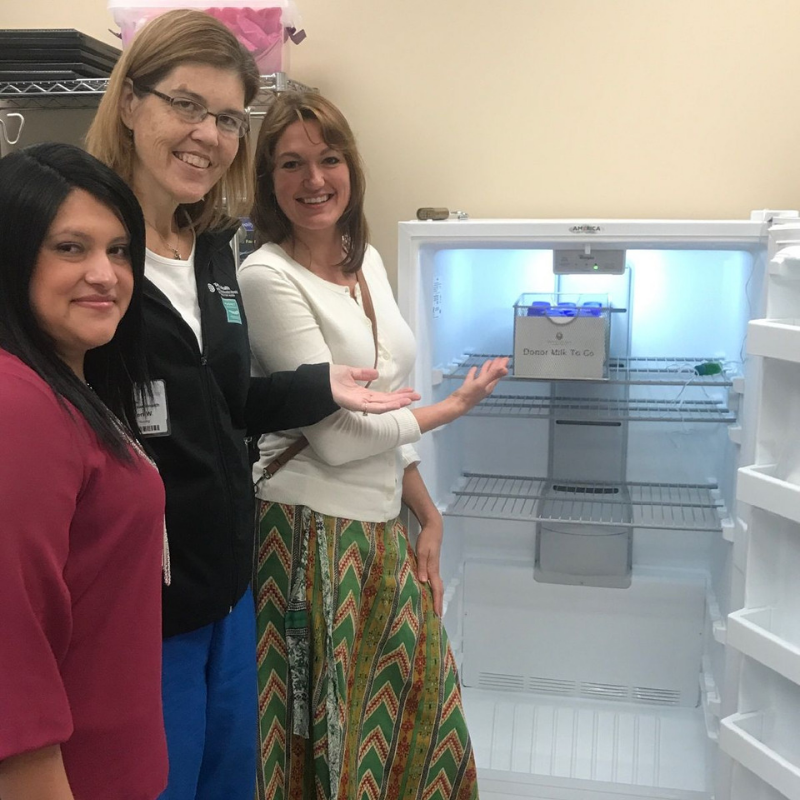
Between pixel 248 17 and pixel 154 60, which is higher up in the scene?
pixel 248 17

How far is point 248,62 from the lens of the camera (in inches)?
47.8

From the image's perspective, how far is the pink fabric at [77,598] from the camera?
2.46 ft

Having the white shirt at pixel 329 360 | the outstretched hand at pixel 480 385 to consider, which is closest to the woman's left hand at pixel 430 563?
the white shirt at pixel 329 360

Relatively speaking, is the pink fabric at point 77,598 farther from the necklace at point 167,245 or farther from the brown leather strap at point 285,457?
the brown leather strap at point 285,457

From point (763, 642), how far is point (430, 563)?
0.60 metres

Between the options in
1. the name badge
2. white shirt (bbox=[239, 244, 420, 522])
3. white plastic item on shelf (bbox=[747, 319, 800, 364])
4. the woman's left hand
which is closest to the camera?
the name badge

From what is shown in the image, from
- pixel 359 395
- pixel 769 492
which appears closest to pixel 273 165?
pixel 359 395

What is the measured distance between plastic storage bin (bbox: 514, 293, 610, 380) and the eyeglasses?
0.87m

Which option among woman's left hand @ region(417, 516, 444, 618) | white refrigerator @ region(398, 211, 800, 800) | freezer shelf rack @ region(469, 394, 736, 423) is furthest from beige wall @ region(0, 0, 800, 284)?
woman's left hand @ region(417, 516, 444, 618)

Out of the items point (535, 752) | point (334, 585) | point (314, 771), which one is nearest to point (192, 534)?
point (334, 585)

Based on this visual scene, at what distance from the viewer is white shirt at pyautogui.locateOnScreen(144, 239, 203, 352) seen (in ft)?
3.83

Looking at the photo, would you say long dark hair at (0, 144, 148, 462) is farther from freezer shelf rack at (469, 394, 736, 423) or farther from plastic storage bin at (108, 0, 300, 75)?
freezer shelf rack at (469, 394, 736, 423)

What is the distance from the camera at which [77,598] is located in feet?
2.78

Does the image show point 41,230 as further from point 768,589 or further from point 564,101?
point 564,101
